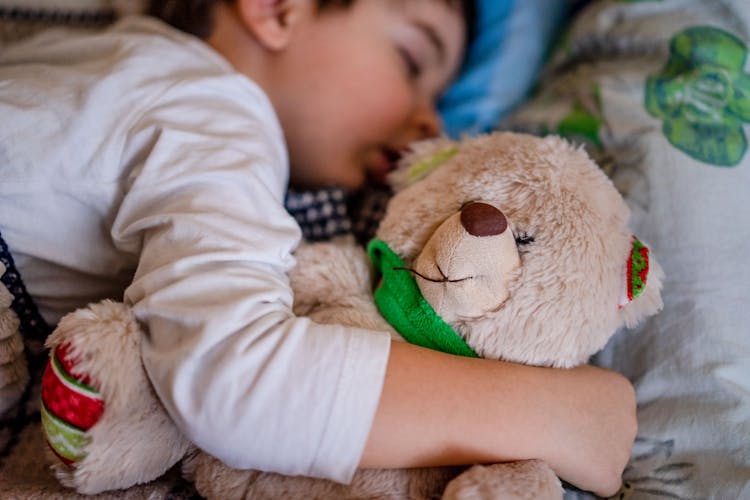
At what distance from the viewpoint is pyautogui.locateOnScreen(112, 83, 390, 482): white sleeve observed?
46 centimetres

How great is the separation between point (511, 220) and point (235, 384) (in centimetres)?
27

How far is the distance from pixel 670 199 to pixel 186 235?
54 cm

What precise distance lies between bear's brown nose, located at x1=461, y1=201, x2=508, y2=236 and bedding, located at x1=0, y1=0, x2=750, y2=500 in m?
0.28

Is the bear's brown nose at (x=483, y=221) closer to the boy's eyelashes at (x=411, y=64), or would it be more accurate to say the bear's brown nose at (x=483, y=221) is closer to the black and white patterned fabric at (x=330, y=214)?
the black and white patterned fabric at (x=330, y=214)

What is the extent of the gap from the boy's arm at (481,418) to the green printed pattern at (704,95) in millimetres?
383

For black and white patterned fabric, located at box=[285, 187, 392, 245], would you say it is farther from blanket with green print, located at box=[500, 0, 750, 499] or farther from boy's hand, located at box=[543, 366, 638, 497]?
boy's hand, located at box=[543, 366, 638, 497]

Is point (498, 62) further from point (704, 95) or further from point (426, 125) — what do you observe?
point (704, 95)

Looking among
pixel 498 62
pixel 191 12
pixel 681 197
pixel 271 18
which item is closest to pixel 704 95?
pixel 681 197

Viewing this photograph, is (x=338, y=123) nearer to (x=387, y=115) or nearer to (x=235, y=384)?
(x=387, y=115)

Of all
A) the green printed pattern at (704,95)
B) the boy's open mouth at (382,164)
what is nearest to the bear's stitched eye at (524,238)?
the green printed pattern at (704,95)

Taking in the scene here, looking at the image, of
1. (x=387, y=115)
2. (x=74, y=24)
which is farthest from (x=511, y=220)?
(x=74, y=24)

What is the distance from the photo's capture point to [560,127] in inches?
33.7

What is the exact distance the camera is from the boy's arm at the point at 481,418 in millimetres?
488

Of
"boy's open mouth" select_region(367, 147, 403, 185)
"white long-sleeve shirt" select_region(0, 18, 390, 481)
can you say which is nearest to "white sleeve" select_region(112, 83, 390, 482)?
"white long-sleeve shirt" select_region(0, 18, 390, 481)
